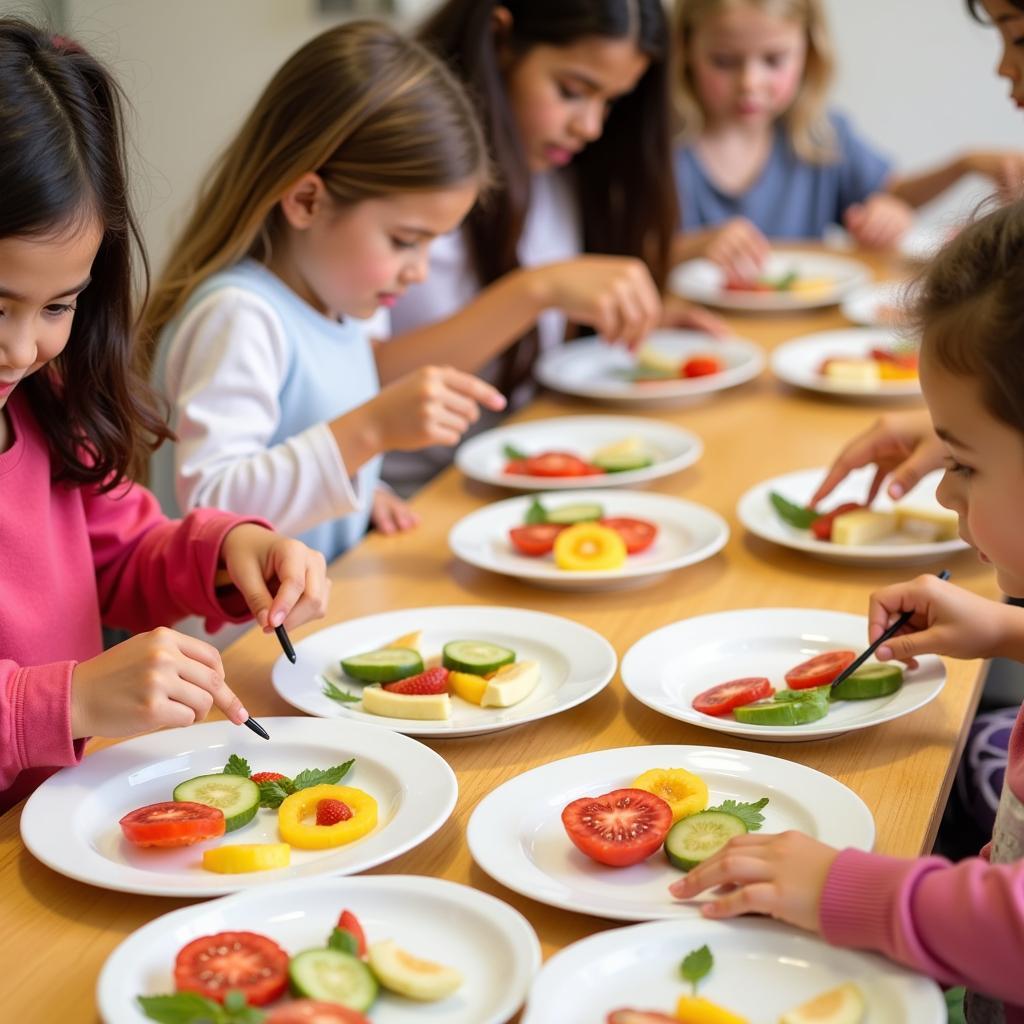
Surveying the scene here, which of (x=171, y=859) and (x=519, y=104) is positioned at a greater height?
(x=519, y=104)

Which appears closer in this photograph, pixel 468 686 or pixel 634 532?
pixel 468 686

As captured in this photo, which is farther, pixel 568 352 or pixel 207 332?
pixel 568 352

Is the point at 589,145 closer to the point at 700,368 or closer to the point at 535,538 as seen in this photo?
the point at 700,368

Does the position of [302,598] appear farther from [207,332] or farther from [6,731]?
[207,332]

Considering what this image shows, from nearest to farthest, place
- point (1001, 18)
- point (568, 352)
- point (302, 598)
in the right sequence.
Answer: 1. point (302, 598)
2. point (1001, 18)
3. point (568, 352)

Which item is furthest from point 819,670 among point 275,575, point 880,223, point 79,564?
point 880,223

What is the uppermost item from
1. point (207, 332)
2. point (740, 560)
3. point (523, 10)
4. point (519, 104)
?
point (523, 10)

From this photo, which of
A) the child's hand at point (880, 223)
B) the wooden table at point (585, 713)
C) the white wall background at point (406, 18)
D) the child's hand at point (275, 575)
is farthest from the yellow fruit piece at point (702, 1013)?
the white wall background at point (406, 18)

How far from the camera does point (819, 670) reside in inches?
50.4

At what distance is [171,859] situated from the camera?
1008 mm

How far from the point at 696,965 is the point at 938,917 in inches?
6.1

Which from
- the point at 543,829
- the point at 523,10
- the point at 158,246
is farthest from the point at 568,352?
the point at 158,246

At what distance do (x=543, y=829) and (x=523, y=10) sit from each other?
169 centimetres

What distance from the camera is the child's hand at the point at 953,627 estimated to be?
1251mm
